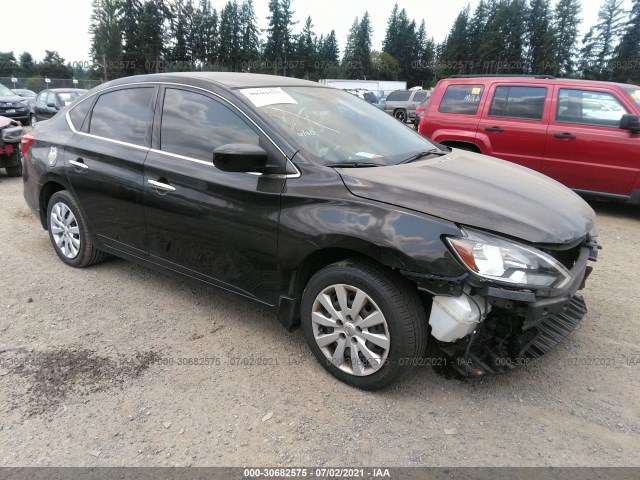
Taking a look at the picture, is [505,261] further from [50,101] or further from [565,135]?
[50,101]

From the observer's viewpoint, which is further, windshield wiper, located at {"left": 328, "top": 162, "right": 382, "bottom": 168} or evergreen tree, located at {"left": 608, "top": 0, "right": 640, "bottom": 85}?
evergreen tree, located at {"left": 608, "top": 0, "right": 640, "bottom": 85}

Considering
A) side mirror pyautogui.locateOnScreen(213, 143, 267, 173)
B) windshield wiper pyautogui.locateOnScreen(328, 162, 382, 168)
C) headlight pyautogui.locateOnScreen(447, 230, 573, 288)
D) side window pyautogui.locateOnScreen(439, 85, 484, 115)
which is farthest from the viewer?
side window pyautogui.locateOnScreen(439, 85, 484, 115)

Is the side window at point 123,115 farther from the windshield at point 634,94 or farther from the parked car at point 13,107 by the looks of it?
the parked car at point 13,107

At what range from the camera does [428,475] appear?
82.4 inches

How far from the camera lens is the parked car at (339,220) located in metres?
2.29

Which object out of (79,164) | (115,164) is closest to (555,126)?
(115,164)

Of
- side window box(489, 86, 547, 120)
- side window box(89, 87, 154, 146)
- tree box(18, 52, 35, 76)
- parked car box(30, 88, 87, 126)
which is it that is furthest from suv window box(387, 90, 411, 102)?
tree box(18, 52, 35, 76)

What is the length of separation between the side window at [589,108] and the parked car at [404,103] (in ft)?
50.3

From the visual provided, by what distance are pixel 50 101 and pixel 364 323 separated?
1768 centimetres

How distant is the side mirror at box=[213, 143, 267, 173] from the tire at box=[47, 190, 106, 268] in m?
1.95

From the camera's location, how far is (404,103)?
2238 centimetres

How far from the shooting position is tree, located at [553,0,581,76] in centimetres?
Result: 7656

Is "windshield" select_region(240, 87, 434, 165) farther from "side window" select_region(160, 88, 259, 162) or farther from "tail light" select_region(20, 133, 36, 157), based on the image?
"tail light" select_region(20, 133, 36, 157)

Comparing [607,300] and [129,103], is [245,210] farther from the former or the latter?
[607,300]
